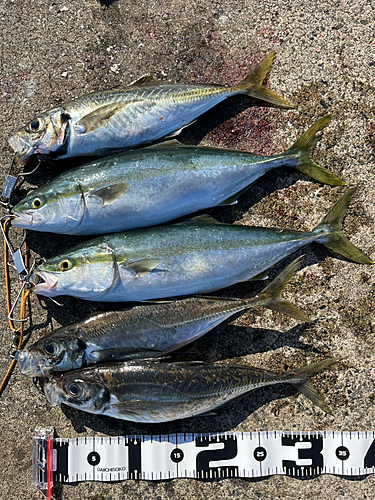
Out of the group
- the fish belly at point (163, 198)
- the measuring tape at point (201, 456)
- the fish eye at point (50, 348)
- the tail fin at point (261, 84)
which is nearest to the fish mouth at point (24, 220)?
the fish belly at point (163, 198)

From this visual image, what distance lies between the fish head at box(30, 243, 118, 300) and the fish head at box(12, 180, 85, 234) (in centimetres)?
22

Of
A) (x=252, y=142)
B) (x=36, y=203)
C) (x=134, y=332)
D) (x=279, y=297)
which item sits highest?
(x=252, y=142)

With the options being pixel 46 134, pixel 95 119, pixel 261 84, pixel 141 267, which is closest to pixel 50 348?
pixel 141 267

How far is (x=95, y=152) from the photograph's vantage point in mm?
3000

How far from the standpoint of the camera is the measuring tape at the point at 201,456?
122 inches

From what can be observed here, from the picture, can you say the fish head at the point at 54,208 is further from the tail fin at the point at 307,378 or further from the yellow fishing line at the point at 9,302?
the tail fin at the point at 307,378

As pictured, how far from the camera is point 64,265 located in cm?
281

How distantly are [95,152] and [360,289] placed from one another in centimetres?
235

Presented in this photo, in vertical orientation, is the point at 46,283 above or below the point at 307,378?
above

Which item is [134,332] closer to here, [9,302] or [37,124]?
[9,302]

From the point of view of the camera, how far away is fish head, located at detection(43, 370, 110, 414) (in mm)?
2787

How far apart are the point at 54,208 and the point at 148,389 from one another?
143 cm

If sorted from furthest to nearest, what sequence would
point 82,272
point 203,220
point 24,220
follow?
point 203,220 < point 24,220 < point 82,272

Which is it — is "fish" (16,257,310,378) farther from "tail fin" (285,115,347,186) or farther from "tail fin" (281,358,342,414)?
"tail fin" (285,115,347,186)
